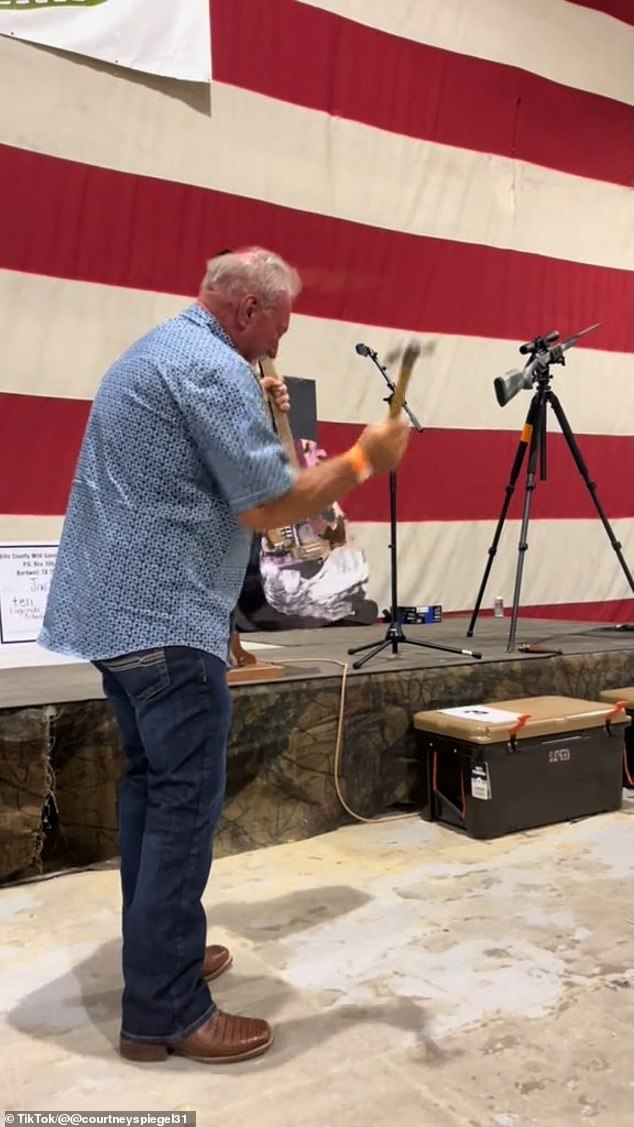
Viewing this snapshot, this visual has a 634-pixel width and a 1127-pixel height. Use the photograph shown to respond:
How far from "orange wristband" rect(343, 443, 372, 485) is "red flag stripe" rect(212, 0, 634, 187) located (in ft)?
10.4

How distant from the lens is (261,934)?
180cm

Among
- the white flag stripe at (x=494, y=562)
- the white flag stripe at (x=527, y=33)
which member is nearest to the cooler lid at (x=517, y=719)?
the white flag stripe at (x=494, y=562)

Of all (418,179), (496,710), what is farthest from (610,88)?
(496,710)

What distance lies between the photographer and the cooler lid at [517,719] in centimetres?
238

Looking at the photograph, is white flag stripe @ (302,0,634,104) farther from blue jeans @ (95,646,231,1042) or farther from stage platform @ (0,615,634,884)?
blue jeans @ (95,646,231,1042)

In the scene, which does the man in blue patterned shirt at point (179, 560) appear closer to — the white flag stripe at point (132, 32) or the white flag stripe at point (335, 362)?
the white flag stripe at point (335, 362)

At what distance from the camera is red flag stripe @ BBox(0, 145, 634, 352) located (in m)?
3.50

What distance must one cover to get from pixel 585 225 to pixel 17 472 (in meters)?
3.18

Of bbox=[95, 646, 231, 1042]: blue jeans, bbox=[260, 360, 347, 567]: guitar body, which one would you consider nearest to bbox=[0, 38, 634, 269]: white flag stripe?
bbox=[260, 360, 347, 567]: guitar body

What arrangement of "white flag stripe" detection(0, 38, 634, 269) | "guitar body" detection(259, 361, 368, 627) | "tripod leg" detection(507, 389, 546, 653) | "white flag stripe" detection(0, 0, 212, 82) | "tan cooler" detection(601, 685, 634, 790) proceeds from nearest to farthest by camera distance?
"tan cooler" detection(601, 685, 634, 790)
"tripod leg" detection(507, 389, 546, 653)
"white flag stripe" detection(0, 0, 212, 82)
"white flag stripe" detection(0, 38, 634, 269)
"guitar body" detection(259, 361, 368, 627)

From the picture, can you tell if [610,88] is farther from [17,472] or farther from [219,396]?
[219,396]

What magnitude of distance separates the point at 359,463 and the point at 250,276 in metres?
0.32

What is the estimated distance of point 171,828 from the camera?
1.30 meters

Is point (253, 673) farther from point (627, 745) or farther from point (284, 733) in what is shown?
point (627, 745)
